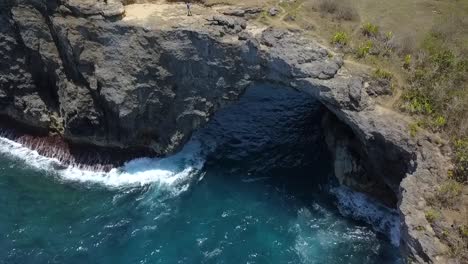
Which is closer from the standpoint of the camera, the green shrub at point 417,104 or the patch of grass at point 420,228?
the patch of grass at point 420,228

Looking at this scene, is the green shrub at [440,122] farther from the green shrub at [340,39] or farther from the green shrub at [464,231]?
the green shrub at [340,39]

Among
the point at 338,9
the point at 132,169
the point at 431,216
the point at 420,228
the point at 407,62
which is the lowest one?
the point at 132,169

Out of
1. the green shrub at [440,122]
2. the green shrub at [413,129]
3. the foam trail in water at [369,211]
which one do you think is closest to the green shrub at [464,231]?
the green shrub at [413,129]

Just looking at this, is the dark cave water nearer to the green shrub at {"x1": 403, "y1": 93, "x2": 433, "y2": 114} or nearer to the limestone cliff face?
the limestone cliff face

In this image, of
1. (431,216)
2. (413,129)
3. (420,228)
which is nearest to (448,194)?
(431,216)

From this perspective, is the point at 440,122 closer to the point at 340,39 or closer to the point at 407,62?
the point at 407,62

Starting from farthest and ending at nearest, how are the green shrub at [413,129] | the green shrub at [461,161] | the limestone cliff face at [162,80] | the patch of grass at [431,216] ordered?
the limestone cliff face at [162,80]
the green shrub at [413,129]
the green shrub at [461,161]
the patch of grass at [431,216]
